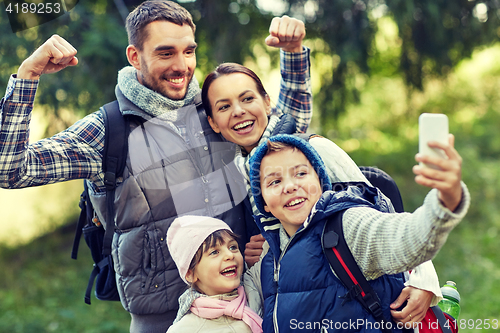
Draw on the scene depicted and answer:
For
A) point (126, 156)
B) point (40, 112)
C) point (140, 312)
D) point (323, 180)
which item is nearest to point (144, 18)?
point (126, 156)

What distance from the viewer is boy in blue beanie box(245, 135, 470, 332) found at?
4.16ft

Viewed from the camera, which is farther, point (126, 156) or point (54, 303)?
point (54, 303)

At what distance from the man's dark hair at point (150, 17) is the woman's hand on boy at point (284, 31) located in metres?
0.45

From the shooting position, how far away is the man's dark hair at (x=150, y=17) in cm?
229

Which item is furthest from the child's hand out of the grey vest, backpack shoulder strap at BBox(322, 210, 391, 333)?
the grey vest

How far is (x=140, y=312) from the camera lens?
213cm

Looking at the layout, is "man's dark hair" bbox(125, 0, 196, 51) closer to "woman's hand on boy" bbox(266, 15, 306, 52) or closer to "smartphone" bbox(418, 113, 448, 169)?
"woman's hand on boy" bbox(266, 15, 306, 52)

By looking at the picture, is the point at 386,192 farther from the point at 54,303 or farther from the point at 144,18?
the point at 54,303

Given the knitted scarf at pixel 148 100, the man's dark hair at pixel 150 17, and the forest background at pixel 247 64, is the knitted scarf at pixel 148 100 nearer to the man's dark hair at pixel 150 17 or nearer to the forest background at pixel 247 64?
the man's dark hair at pixel 150 17

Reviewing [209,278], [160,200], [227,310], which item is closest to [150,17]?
[160,200]

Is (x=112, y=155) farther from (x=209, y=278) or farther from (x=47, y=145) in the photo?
(x=209, y=278)

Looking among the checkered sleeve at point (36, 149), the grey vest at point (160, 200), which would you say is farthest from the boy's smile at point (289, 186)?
the checkered sleeve at point (36, 149)

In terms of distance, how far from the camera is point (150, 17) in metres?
2.29

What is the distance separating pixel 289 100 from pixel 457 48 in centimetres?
366
